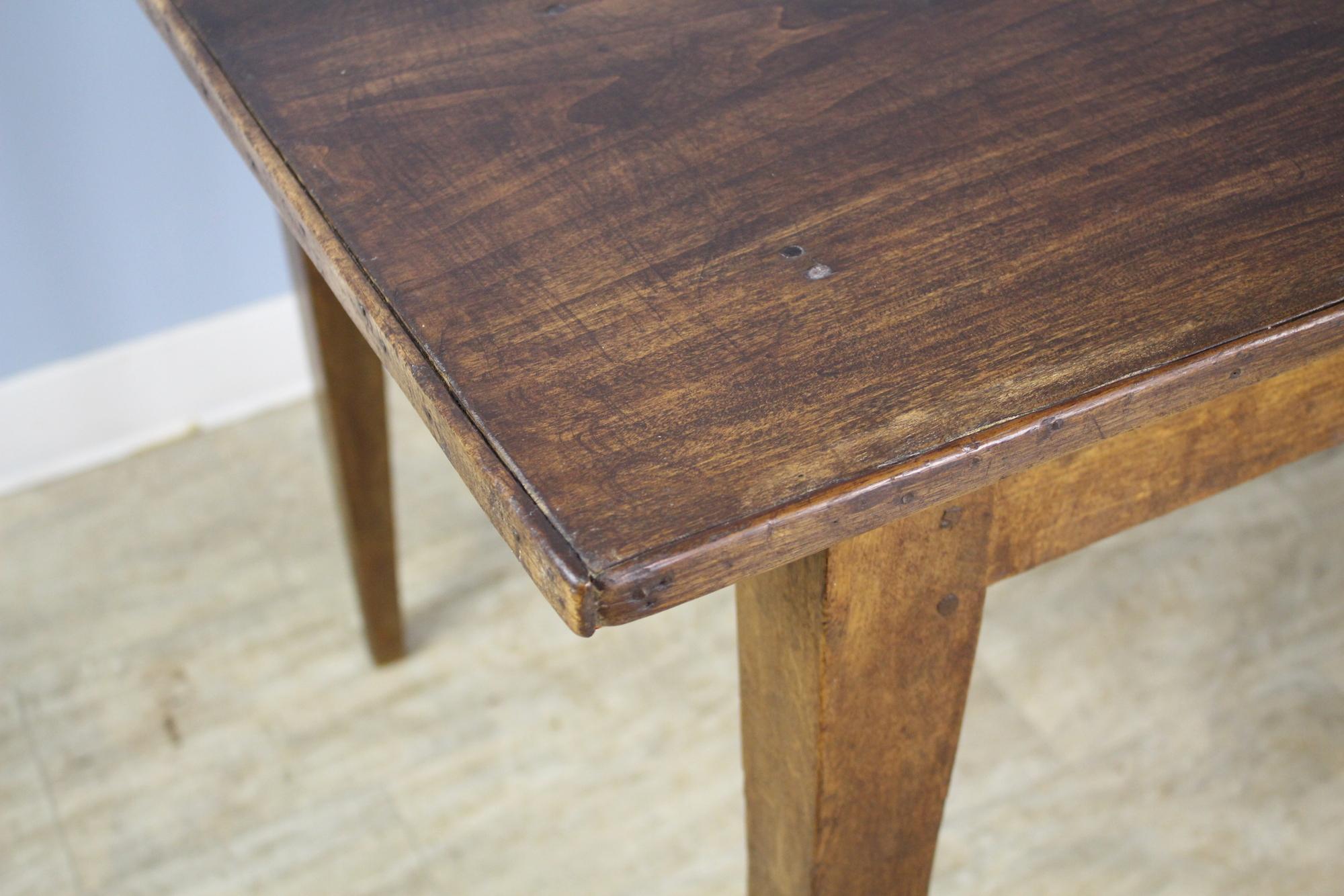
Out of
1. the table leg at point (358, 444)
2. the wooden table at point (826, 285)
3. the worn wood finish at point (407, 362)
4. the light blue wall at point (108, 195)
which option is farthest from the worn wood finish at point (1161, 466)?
the light blue wall at point (108, 195)

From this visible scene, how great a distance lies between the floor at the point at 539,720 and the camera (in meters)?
1.11

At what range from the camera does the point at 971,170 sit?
1.96 feet

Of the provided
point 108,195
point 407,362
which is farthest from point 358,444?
point 407,362

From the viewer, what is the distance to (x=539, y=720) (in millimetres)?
1228

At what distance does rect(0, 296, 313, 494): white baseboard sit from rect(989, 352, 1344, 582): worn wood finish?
3.72ft

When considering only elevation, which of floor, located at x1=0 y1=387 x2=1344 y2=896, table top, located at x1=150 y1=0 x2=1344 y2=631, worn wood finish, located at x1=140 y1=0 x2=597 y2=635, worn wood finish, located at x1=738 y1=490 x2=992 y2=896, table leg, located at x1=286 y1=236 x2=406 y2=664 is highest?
table top, located at x1=150 y1=0 x2=1344 y2=631

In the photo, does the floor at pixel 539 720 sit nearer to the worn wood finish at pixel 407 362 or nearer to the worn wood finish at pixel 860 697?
the worn wood finish at pixel 860 697

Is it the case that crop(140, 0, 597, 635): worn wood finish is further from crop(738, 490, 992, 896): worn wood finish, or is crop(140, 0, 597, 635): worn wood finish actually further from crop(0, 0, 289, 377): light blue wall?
crop(0, 0, 289, 377): light blue wall

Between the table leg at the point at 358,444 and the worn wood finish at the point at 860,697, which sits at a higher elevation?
the worn wood finish at the point at 860,697

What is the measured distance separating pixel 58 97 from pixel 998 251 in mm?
1079

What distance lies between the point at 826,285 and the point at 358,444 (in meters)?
0.65

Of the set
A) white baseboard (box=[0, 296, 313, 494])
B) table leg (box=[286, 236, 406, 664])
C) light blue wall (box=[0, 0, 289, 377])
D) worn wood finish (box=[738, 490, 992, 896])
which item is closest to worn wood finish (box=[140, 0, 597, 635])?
worn wood finish (box=[738, 490, 992, 896])

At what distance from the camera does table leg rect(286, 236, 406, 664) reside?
1.01 meters

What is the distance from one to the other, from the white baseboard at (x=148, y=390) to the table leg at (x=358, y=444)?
0.45 metres
